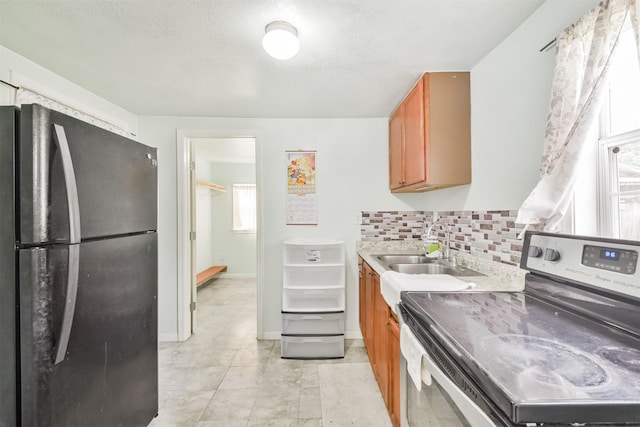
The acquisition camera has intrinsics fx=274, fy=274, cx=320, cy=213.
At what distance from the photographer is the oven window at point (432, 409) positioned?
763 millimetres

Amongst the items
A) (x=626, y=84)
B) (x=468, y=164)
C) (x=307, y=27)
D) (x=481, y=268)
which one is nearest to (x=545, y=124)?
(x=626, y=84)

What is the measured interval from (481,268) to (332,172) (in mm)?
1649

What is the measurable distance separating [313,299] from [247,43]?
2.08 meters

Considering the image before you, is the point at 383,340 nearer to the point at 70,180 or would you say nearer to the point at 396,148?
the point at 396,148

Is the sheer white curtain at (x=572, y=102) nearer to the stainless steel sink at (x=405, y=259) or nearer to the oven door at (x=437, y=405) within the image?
the oven door at (x=437, y=405)

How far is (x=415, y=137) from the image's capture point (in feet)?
6.79

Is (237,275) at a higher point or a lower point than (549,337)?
lower

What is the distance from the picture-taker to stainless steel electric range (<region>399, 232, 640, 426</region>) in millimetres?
526

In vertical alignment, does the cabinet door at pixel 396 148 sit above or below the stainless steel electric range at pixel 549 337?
above

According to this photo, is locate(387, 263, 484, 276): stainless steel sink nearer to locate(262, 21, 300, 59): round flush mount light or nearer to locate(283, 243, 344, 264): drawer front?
locate(283, 243, 344, 264): drawer front

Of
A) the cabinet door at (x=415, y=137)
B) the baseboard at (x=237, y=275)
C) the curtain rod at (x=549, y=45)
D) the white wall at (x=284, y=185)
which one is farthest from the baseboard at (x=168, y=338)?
the curtain rod at (x=549, y=45)

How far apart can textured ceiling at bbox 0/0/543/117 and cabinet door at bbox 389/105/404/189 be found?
230mm

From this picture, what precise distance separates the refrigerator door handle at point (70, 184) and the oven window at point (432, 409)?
143 centimetres

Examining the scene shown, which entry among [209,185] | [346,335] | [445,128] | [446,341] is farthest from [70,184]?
Answer: [209,185]
